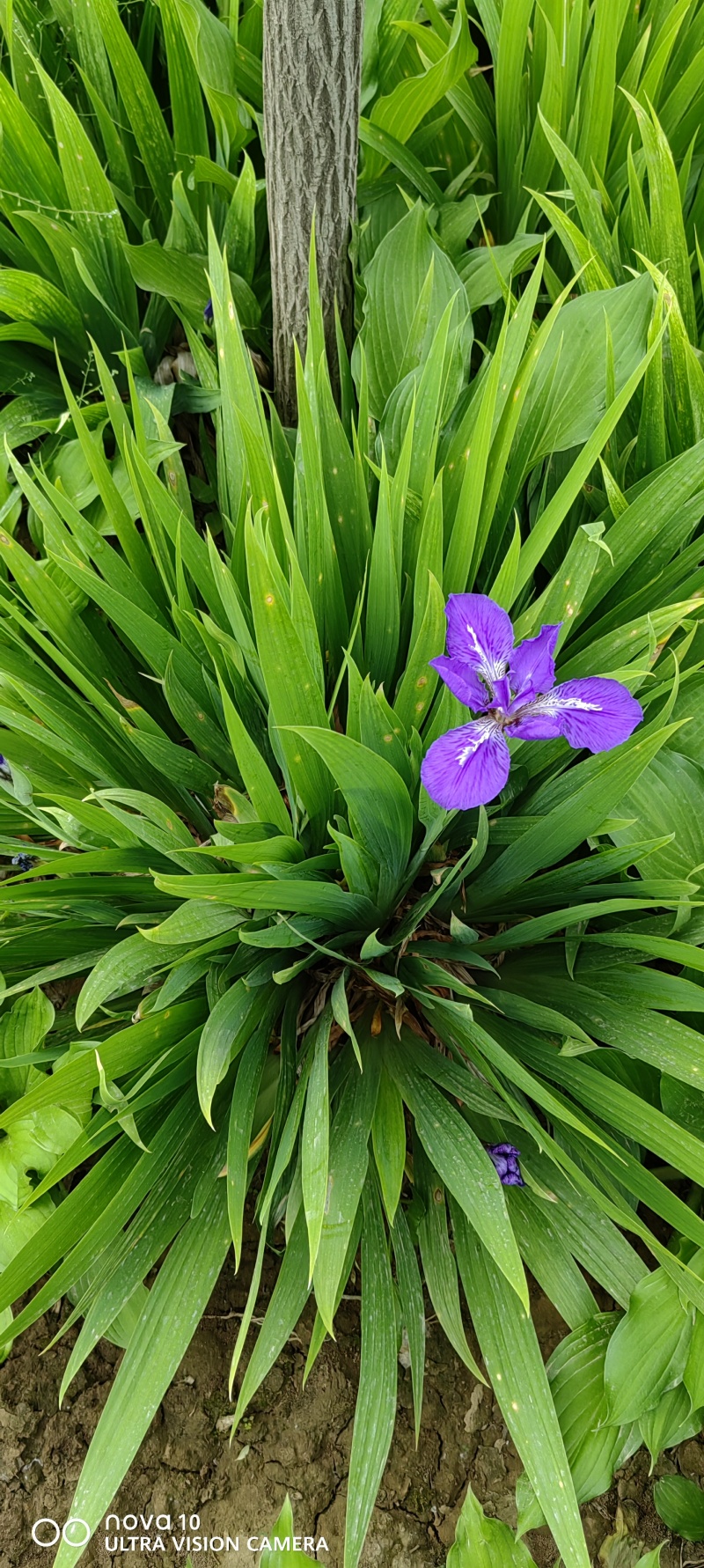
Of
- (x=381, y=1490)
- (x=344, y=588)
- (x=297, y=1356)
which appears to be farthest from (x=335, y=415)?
(x=381, y=1490)

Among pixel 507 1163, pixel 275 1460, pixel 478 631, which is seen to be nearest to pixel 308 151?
pixel 478 631

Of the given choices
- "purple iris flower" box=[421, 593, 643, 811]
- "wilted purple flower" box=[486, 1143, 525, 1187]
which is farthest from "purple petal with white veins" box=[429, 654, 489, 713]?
"wilted purple flower" box=[486, 1143, 525, 1187]

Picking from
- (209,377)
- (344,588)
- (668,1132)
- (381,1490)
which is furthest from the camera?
(209,377)

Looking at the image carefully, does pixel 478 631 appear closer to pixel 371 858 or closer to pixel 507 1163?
pixel 371 858

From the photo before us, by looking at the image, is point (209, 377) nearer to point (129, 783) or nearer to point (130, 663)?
point (130, 663)

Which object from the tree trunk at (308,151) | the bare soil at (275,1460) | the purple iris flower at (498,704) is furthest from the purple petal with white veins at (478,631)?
the bare soil at (275,1460)

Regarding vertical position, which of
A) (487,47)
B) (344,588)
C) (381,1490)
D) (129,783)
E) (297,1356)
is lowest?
(381,1490)

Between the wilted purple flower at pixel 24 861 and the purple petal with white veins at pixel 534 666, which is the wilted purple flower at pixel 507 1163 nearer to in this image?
the purple petal with white veins at pixel 534 666
